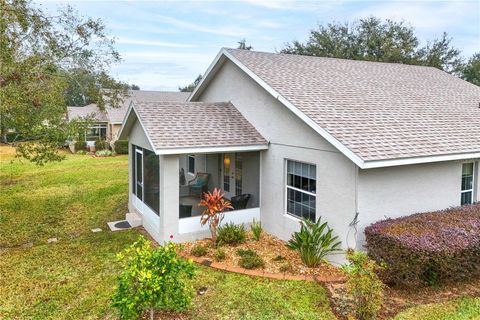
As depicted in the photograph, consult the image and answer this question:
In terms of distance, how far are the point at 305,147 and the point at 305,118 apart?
935 mm

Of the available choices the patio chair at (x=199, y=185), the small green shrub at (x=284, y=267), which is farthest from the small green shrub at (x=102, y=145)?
the small green shrub at (x=284, y=267)

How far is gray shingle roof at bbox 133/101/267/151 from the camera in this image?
10477mm

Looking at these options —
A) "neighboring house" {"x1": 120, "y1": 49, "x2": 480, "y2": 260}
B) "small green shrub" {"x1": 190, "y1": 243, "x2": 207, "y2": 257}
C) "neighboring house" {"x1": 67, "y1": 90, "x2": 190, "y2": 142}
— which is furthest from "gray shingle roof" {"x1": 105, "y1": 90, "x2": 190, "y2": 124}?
"small green shrub" {"x1": 190, "y1": 243, "x2": 207, "y2": 257}

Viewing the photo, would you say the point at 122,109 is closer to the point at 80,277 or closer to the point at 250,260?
the point at 80,277

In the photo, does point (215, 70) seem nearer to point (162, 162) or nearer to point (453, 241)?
point (162, 162)

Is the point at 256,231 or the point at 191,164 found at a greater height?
the point at 191,164

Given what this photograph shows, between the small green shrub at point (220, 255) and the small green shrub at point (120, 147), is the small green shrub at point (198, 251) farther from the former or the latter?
the small green shrub at point (120, 147)

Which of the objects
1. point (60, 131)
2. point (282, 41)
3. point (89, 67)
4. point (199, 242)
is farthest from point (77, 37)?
point (282, 41)

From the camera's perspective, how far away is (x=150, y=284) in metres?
5.67

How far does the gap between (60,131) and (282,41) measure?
3245 centimetres

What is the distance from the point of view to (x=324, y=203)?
9352 mm

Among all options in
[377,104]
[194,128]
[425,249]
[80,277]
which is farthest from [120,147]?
[425,249]

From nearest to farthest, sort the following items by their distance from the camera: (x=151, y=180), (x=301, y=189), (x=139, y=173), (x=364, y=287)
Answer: (x=364, y=287), (x=301, y=189), (x=151, y=180), (x=139, y=173)

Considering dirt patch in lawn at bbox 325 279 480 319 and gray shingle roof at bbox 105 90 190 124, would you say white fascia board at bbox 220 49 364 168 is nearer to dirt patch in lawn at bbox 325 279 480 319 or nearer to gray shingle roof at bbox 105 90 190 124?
dirt patch in lawn at bbox 325 279 480 319
